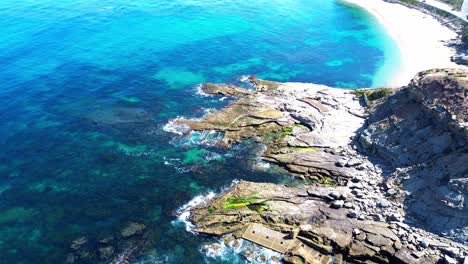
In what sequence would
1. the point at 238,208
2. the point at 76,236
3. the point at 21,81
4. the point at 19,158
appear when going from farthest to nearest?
the point at 21,81, the point at 19,158, the point at 238,208, the point at 76,236

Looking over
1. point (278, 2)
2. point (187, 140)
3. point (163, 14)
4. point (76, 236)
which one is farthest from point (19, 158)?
point (278, 2)

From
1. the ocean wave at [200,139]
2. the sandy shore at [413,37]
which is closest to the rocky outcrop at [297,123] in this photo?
the ocean wave at [200,139]

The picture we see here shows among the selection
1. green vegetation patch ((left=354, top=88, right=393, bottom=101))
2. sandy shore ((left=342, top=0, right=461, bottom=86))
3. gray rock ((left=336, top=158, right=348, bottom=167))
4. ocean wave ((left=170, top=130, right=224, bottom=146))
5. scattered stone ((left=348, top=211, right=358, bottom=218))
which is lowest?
ocean wave ((left=170, top=130, right=224, bottom=146))

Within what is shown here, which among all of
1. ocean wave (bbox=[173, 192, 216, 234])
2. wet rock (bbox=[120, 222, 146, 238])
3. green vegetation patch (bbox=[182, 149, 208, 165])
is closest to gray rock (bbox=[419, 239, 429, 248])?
ocean wave (bbox=[173, 192, 216, 234])

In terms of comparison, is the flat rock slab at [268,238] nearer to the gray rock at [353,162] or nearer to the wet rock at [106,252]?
the wet rock at [106,252]

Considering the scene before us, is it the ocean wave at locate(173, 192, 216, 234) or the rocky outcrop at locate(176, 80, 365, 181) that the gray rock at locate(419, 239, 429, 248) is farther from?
the ocean wave at locate(173, 192, 216, 234)

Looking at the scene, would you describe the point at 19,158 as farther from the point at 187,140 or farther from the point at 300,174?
the point at 300,174

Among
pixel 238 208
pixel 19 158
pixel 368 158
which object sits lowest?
pixel 19 158

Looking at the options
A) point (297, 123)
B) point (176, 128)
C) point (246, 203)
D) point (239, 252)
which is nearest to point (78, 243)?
point (239, 252)
